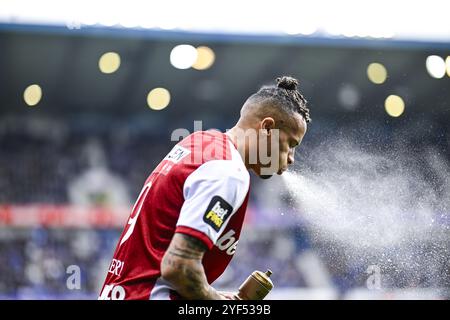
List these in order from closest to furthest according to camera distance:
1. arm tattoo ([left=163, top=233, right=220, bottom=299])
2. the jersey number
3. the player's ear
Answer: arm tattoo ([left=163, top=233, right=220, bottom=299]) → the jersey number → the player's ear

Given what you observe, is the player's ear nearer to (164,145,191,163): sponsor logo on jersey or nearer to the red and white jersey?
the red and white jersey

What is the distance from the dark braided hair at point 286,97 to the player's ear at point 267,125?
0.12 meters

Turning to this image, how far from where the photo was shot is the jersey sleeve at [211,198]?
10.2 feet

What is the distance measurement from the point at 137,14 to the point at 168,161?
56.3 ft

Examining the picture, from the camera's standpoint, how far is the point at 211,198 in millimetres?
3146

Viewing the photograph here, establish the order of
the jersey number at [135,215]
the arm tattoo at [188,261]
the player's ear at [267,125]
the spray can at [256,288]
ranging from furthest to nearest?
the player's ear at [267,125], the spray can at [256,288], the jersey number at [135,215], the arm tattoo at [188,261]

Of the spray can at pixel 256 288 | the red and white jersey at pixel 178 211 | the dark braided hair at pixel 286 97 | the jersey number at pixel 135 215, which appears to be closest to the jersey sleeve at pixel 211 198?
the red and white jersey at pixel 178 211

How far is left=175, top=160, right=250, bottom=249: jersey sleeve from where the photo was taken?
3.12 metres

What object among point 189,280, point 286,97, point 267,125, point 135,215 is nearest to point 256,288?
point 189,280

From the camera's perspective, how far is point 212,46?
21.1m

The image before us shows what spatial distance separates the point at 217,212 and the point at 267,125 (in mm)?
896

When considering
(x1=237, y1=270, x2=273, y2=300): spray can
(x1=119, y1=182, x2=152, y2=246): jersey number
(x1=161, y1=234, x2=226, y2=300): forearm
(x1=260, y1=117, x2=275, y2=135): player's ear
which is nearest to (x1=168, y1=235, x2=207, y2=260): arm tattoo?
(x1=161, y1=234, x2=226, y2=300): forearm

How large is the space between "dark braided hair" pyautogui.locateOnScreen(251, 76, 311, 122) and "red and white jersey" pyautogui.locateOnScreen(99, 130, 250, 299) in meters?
0.60

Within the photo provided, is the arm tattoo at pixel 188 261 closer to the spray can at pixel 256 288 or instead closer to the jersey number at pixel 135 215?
the jersey number at pixel 135 215
